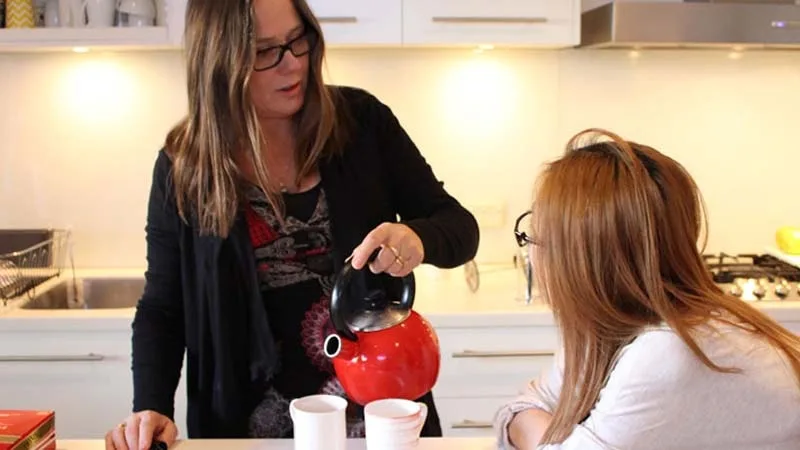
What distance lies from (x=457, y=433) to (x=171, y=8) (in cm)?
130

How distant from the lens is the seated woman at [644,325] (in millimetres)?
919

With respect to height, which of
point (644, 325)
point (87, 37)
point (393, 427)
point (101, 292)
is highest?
point (87, 37)

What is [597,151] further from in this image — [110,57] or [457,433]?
[110,57]

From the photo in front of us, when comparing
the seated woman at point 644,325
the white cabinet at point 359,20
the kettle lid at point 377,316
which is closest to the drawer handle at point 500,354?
the white cabinet at point 359,20

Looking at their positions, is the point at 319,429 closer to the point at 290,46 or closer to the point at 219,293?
the point at 219,293

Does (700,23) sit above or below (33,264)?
above

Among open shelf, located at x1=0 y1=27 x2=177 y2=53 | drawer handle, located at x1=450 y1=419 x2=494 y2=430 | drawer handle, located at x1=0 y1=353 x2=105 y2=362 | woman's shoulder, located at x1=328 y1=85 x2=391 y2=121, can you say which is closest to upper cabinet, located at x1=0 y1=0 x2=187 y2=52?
open shelf, located at x1=0 y1=27 x2=177 y2=53

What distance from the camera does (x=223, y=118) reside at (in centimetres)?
133

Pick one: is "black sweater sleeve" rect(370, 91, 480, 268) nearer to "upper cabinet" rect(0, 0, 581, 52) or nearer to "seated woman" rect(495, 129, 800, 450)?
"seated woman" rect(495, 129, 800, 450)

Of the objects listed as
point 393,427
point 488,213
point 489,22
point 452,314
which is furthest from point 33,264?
point 393,427

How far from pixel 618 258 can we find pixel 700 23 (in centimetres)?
141

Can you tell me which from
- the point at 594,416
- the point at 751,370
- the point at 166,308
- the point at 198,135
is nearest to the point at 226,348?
the point at 166,308

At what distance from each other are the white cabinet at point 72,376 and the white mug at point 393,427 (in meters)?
1.21

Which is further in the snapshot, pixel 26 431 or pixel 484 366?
pixel 484 366
